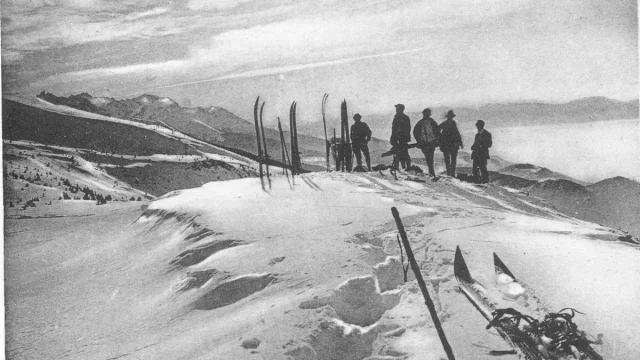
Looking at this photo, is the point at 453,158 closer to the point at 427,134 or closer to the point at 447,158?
the point at 447,158

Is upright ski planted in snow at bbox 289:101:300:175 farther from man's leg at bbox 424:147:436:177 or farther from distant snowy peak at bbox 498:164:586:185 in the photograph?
distant snowy peak at bbox 498:164:586:185

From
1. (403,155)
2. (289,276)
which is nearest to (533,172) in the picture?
(403,155)

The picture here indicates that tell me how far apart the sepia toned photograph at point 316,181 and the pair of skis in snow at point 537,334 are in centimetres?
2

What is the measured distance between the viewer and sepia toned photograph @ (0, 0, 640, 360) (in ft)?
11.4

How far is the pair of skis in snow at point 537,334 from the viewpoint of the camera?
9.87 ft

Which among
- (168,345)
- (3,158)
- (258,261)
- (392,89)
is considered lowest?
(168,345)

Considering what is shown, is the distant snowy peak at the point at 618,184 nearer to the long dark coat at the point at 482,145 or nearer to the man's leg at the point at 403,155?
the long dark coat at the point at 482,145

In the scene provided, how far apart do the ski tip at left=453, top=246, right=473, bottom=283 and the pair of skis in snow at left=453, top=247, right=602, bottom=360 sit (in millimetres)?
209

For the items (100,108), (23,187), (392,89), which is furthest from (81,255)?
(392,89)

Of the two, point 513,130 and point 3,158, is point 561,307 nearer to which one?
point 513,130

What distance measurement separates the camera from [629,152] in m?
5.41

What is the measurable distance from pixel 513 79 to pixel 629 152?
1392mm

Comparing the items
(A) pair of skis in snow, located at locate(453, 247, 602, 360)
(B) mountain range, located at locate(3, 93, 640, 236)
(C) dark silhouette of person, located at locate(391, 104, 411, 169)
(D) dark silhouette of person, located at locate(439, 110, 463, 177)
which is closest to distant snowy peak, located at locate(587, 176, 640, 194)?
(B) mountain range, located at locate(3, 93, 640, 236)

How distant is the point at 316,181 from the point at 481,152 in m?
2.23
